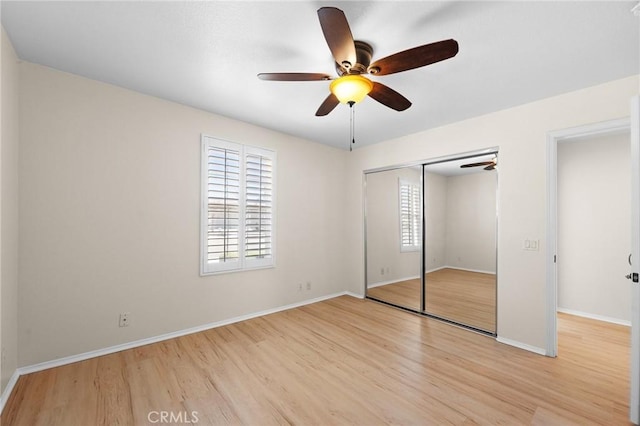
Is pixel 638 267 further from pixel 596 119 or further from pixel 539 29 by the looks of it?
pixel 539 29

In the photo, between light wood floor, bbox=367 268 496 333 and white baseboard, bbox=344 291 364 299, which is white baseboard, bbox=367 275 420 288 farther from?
white baseboard, bbox=344 291 364 299

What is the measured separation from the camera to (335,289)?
4688 millimetres

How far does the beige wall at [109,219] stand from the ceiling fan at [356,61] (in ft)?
5.65

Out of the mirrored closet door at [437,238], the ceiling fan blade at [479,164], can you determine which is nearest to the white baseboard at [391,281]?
the mirrored closet door at [437,238]

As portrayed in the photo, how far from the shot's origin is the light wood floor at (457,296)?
10.6 feet

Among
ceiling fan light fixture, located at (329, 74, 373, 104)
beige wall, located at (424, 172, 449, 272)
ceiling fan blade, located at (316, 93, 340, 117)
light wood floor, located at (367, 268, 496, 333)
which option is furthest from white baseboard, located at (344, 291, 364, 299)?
ceiling fan light fixture, located at (329, 74, 373, 104)

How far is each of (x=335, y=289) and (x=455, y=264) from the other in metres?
1.96

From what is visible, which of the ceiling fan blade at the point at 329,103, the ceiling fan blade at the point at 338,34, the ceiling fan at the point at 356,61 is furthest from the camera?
the ceiling fan blade at the point at 329,103

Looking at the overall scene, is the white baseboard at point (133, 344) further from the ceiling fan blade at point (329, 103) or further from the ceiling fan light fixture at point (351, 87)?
the ceiling fan light fixture at point (351, 87)

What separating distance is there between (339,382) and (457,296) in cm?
217

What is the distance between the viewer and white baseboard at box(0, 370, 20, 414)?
1.85 meters

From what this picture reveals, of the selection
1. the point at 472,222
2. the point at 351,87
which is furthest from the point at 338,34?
the point at 472,222

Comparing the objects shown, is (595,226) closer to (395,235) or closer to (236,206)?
(395,235)

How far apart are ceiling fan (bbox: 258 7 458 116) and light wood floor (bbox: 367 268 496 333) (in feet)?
8.00
